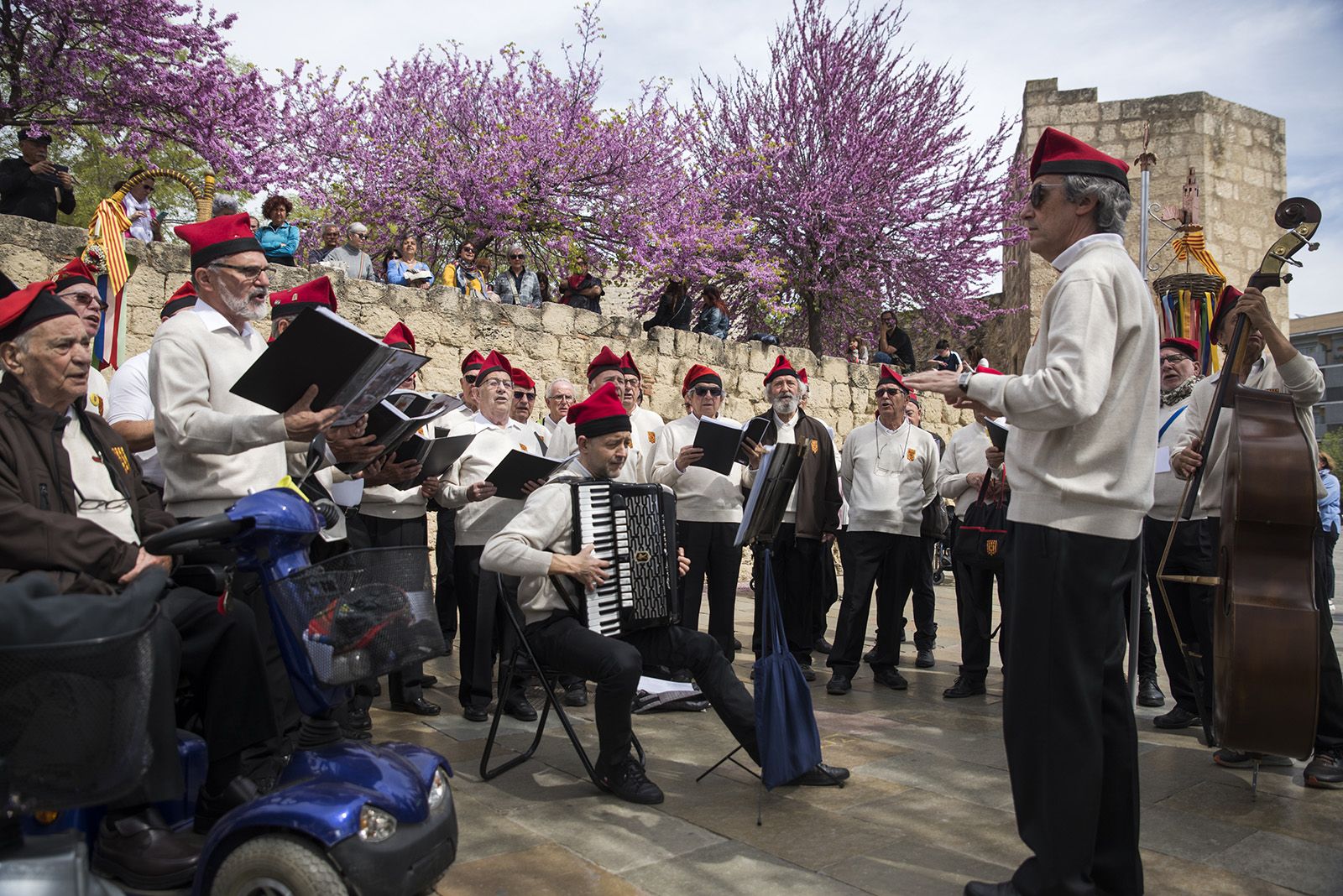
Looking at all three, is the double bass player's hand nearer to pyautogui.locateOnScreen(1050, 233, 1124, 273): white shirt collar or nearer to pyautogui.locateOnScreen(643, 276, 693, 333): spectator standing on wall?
pyautogui.locateOnScreen(1050, 233, 1124, 273): white shirt collar

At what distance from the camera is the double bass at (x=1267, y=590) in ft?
11.7

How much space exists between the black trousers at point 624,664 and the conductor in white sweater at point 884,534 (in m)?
2.15

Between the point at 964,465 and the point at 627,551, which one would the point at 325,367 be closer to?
the point at 627,551

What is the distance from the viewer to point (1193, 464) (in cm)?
456

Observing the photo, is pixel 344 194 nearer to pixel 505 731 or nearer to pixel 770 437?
pixel 770 437

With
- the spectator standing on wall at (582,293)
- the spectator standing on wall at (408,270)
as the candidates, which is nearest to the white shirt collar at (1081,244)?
the spectator standing on wall at (408,270)

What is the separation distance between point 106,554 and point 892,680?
15.2 feet

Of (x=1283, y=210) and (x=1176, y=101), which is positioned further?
(x=1176, y=101)

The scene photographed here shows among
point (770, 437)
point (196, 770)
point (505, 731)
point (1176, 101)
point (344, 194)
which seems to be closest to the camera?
point (196, 770)

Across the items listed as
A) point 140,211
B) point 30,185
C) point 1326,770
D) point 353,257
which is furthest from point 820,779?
point 353,257

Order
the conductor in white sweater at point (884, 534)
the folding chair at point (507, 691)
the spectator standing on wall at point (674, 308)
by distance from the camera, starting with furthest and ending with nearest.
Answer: the spectator standing on wall at point (674, 308) → the conductor in white sweater at point (884, 534) → the folding chair at point (507, 691)

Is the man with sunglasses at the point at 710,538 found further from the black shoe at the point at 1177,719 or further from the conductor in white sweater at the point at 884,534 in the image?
the black shoe at the point at 1177,719

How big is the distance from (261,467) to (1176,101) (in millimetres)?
18975

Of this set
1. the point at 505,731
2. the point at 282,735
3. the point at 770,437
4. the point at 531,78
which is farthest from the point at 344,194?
the point at 282,735
